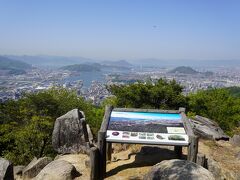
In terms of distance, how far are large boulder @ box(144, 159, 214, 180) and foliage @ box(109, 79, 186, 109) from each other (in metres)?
14.3

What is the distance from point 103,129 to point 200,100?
2005 centimetres

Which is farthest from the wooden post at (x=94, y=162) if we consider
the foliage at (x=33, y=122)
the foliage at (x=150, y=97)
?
the foliage at (x=150, y=97)

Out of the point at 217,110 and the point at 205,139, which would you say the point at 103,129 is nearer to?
the point at 205,139

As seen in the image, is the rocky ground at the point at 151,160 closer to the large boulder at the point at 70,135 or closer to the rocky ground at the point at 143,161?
the rocky ground at the point at 143,161

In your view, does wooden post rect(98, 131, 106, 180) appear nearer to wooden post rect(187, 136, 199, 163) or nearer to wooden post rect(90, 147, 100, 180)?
wooden post rect(90, 147, 100, 180)

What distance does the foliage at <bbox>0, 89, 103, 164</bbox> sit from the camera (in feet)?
52.0

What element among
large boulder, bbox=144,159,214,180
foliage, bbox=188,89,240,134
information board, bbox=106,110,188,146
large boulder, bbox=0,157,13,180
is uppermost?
information board, bbox=106,110,188,146

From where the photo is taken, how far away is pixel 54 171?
337 inches

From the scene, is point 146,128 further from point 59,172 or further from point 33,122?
point 33,122

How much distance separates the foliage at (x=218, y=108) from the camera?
77.2 feet

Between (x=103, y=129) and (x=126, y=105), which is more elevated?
(x=103, y=129)

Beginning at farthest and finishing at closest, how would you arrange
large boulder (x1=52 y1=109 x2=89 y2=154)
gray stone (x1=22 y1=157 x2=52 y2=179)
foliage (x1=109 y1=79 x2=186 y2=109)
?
foliage (x1=109 y1=79 x2=186 y2=109) < large boulder (x1=52 y1=109 x2=89 y2=154) < gray stone (x1=22 y1=157 x2=52 y2=179)

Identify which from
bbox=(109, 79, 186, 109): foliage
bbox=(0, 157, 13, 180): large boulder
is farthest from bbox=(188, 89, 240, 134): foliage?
bbox=(0, 157, 13, 180): large boulder

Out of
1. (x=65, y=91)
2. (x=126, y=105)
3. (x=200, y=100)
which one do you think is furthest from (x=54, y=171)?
(x=200, y=100)
